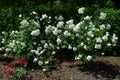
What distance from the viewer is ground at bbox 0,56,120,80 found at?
26.6ft

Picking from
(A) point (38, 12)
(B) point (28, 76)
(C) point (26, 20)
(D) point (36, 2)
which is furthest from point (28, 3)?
(B) point (28, 76)

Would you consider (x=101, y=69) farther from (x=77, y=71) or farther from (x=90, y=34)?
(x=90, y=34)

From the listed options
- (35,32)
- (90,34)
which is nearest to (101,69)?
(90,34)

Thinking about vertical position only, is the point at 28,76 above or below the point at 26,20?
below

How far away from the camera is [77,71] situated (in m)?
A: 8.44

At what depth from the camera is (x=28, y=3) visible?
43.1 ft

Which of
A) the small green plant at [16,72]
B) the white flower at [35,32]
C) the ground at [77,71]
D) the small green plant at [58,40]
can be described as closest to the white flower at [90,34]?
the small green plant at [58,40]

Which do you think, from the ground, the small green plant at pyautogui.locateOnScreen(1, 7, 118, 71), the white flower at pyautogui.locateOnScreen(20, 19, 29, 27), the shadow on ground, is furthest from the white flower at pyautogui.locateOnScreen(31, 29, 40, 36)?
the shadow on ground

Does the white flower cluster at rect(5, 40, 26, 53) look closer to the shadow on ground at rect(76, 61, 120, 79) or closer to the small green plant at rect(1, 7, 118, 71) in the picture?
the small green plant at rect(1, 7, 118, 71)

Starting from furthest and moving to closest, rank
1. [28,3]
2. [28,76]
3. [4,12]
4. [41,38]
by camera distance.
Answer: [28,3]
[4,12]
[41,38]
[28,76]

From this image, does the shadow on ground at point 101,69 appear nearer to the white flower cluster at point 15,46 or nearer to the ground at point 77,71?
the ground at point 77,71

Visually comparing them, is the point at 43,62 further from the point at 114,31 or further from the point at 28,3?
the point at 28,3

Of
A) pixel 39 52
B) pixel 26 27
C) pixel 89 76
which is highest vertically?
pixel 26 27

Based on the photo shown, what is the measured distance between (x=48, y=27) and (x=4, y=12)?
1.64 meters
